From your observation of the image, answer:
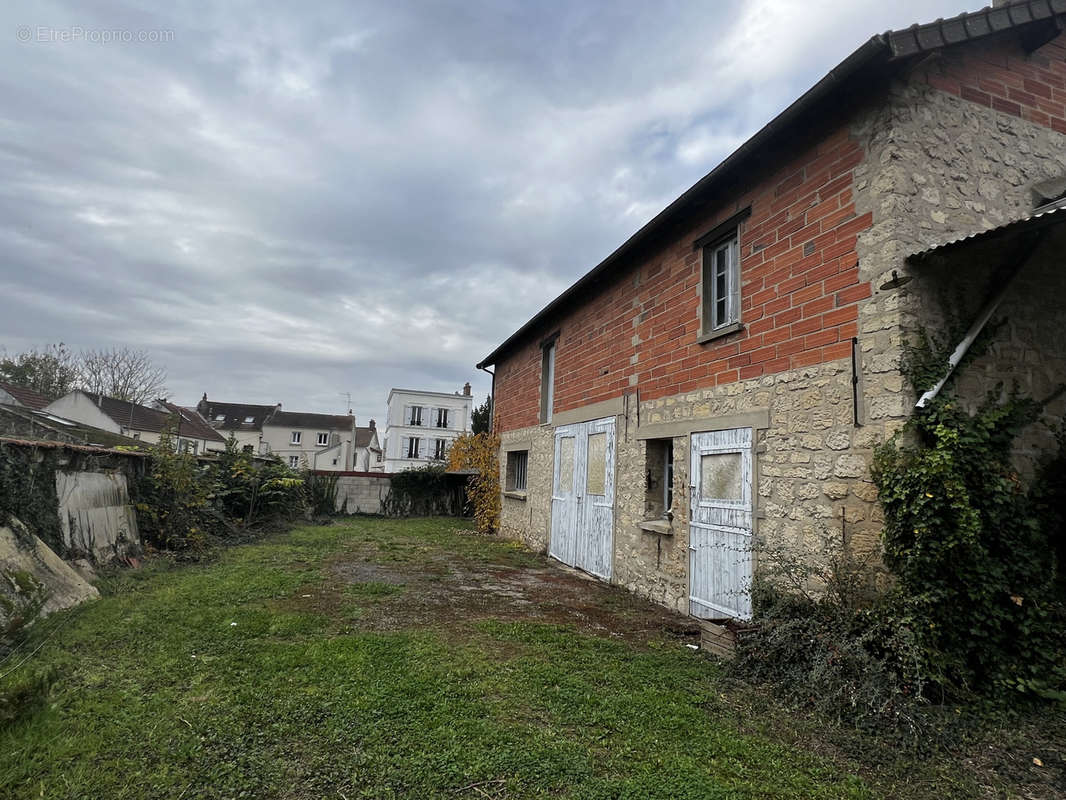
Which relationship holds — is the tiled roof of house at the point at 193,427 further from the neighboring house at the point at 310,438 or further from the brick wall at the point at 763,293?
the brick wall at the point at 763,293

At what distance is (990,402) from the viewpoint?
13.1ft

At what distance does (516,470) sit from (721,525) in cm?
800

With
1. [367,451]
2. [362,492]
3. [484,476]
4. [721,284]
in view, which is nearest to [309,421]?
[367,451]

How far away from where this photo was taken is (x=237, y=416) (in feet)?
164

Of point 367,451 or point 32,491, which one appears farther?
point 367,451

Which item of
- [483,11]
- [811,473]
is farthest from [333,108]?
[811,473]

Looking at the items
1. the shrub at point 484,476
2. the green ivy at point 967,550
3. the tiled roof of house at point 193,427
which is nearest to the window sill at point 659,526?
the green ivy at point 967,550

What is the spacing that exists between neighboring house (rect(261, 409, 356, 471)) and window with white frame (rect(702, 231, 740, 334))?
133 ft

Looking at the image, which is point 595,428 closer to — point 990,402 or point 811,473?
point 811,473

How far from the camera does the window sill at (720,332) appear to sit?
18.2ft

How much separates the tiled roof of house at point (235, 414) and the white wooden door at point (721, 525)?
162ft

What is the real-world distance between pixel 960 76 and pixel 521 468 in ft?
34.0

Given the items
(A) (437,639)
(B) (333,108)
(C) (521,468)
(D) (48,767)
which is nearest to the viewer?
(D) (48,767)

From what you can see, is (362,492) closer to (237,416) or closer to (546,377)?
(546,377)
